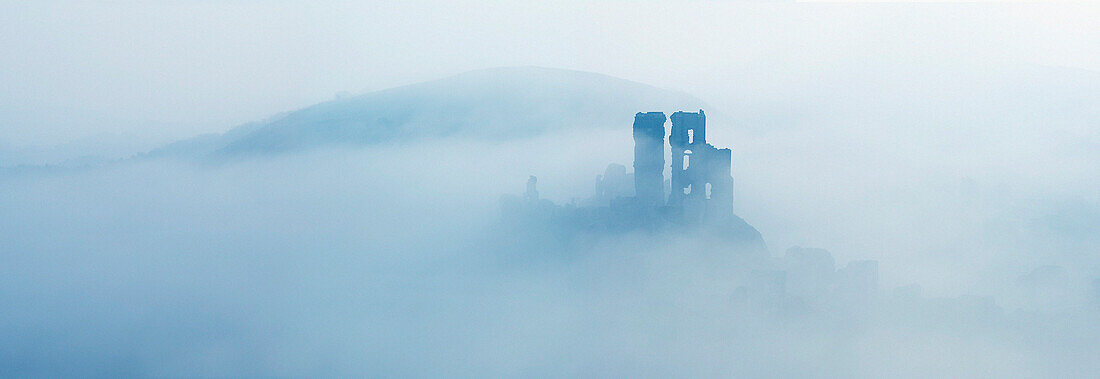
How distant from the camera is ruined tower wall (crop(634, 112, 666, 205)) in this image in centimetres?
11225

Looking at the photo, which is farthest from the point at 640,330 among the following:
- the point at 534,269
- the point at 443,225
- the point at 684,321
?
the point at 443,225

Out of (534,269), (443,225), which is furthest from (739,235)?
(443,225)

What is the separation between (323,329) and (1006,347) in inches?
4046

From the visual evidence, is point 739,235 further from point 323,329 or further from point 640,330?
point 323,329

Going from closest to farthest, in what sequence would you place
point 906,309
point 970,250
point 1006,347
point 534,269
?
point 1006,347 < point 906,309 < point 534,269 < point 970,250

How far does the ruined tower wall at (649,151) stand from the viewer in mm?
112250

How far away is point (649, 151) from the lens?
113 metres

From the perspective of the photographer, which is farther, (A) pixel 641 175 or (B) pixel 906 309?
(A) pixel 641 175

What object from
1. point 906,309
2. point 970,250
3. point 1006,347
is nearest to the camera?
point 1006,347

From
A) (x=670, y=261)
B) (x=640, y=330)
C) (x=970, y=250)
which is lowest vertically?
(x=970, y=250)

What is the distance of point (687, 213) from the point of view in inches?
4545

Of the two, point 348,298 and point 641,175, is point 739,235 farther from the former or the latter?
point 348,298

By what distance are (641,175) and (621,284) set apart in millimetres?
16953

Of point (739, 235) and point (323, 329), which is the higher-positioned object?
point (739, 235)
